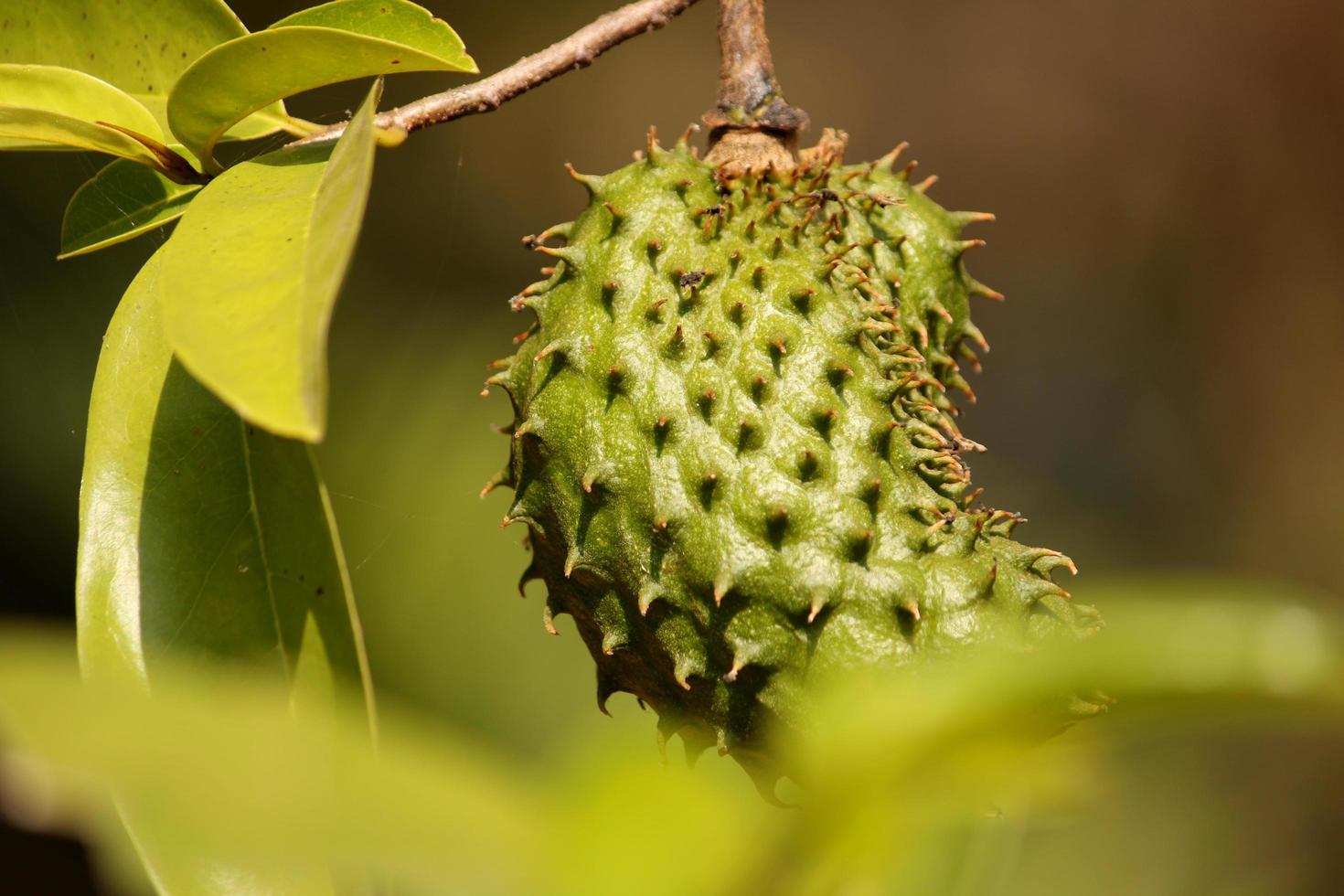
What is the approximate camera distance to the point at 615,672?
1.12m

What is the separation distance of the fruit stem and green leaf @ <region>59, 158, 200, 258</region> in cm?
53

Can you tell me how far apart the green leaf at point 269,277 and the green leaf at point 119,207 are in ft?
0.47

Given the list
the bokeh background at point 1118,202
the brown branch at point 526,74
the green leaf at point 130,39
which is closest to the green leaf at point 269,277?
the brown branch at point 526,74

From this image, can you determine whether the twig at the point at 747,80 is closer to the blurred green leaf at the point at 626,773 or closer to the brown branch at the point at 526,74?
the brown branch at the point at 526,74

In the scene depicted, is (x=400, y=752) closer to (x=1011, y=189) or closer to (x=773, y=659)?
(x=773, y=659)

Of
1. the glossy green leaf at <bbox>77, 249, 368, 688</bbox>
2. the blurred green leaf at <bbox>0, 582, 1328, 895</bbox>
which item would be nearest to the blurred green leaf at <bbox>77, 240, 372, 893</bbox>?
the glossy green leaf at <bbox>77, 249, 368, 688</bbox>

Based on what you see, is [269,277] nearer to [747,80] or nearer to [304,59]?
[304,59]

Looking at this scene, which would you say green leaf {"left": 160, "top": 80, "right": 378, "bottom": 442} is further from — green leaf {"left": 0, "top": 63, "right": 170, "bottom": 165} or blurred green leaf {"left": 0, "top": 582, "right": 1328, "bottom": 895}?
blurred green leaf {"left": 0, "top": 582, "right": 1328, "bottom": 895}

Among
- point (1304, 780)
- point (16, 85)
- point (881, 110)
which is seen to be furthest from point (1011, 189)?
point (16, 85)

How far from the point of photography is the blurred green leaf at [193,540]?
1.05m

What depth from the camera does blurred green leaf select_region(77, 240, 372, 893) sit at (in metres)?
1.05

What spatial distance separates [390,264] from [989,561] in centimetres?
199

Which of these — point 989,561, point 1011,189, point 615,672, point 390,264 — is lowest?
point 615,672

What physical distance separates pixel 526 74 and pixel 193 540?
53 cm
